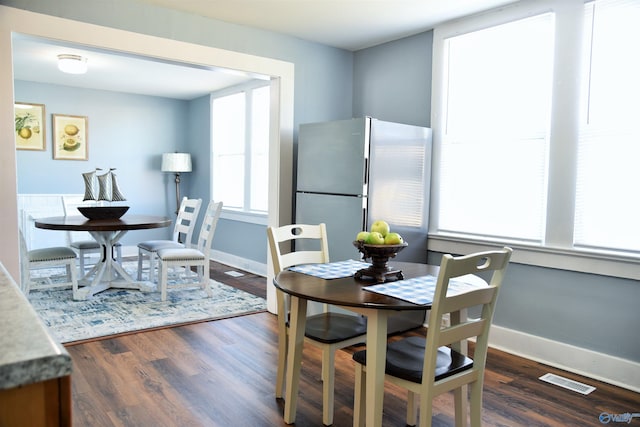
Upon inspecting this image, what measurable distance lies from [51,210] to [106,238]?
2115mm

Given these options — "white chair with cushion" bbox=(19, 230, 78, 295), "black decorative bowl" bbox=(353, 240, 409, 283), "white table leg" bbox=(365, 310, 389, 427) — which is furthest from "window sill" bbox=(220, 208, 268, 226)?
"white table leg" bbox=(365, 310, 389, 427)

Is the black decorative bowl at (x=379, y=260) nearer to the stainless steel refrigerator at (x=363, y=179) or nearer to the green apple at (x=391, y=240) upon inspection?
the green apple at (x=391, y=240)

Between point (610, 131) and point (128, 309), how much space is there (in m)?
3.73

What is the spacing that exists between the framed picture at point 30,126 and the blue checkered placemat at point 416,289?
18.8ft

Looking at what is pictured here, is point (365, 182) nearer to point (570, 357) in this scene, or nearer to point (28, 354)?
point (570, 357)

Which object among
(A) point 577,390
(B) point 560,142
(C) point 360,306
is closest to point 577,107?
(B) point 560,142

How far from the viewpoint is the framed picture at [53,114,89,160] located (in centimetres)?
→ 627

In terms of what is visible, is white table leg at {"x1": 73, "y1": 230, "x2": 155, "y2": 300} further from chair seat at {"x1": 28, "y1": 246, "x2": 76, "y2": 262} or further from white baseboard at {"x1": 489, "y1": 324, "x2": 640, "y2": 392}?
white baseboard at {"x1": 489, "y1": 324, "x2": 640, "y2": 392}

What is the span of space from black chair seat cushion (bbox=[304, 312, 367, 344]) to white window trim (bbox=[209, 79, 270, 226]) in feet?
10.3

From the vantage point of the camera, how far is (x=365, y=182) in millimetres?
3314

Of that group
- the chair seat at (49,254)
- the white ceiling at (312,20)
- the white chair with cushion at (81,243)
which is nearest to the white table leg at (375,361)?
the white ceiling at (312,20)

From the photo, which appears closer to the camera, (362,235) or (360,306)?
(360,306)

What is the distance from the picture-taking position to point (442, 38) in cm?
366

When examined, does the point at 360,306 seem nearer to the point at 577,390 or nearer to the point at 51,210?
the point at 577,390
